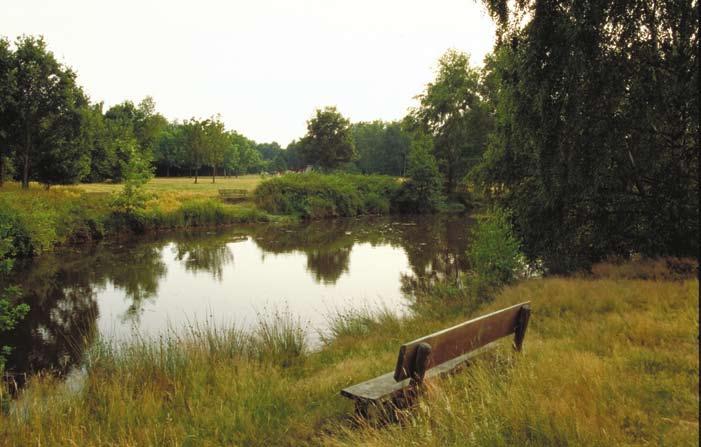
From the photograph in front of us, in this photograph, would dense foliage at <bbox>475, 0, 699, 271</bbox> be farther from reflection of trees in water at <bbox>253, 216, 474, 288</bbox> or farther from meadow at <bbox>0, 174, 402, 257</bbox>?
meadow at <bbox>0, 174, 402, 257</bbox>

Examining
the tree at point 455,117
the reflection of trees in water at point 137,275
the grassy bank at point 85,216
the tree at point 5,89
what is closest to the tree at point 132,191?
the grassy bank at point 85,216

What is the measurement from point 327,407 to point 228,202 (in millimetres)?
34487

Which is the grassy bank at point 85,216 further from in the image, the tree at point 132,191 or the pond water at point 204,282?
the pond water at point 204,282

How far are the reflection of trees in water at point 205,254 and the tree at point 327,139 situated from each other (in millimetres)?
28887

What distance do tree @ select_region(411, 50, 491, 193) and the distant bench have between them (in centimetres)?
2150

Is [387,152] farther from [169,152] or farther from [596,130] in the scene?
[596,130]

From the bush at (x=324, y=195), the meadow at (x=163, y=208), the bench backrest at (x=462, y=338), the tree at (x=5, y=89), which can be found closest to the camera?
the bench backrest at (x=462, y=338)

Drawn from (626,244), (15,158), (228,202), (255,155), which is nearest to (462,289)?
(626,244)

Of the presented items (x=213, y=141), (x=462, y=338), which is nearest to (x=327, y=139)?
(x=213, y=141)

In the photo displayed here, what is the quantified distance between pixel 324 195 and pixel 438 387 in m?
37.8

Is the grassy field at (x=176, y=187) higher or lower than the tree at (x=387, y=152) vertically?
lower

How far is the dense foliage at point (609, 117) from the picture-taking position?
886 centimetres

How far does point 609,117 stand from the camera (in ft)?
30.7

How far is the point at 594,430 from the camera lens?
3164mm
